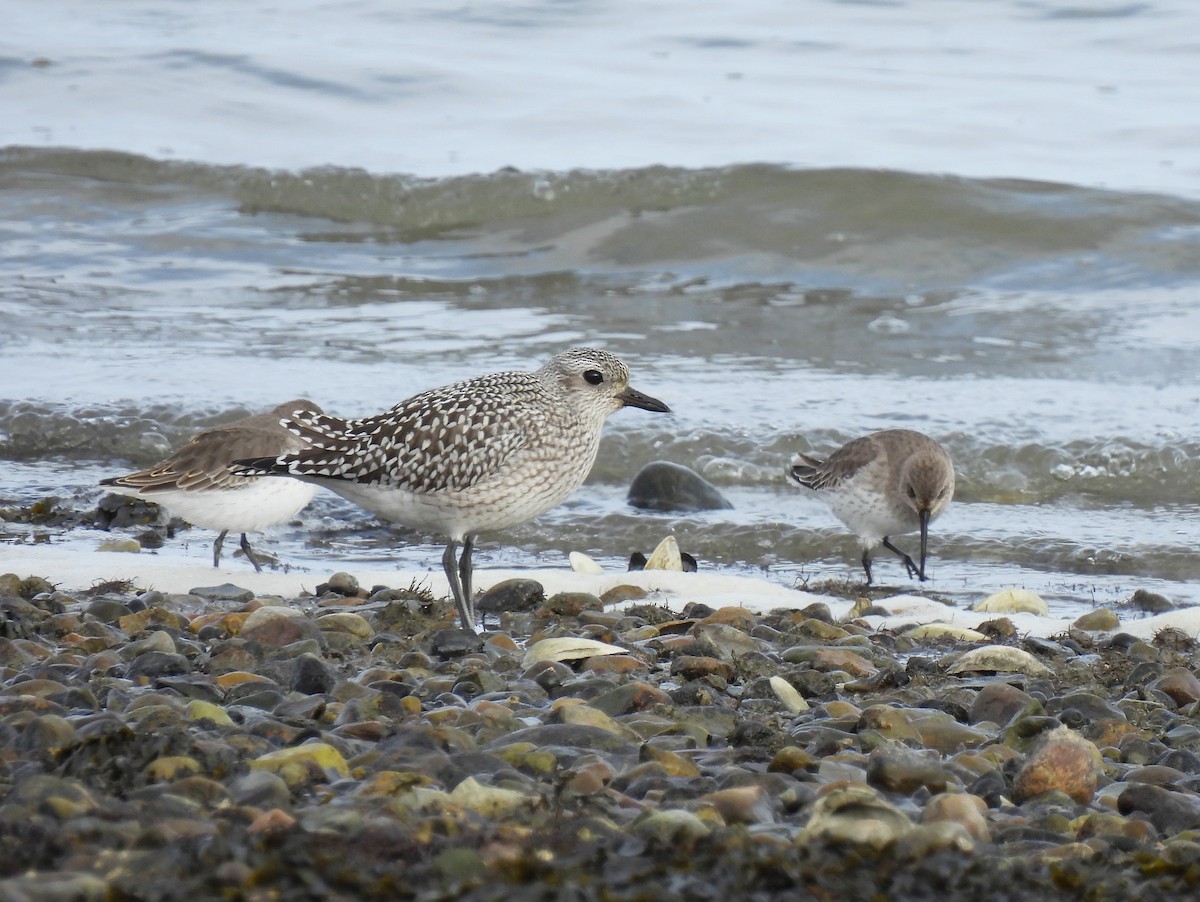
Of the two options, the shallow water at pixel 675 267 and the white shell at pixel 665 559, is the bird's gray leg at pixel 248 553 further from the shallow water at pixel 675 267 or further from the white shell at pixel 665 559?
the white shell at pixel 665 559

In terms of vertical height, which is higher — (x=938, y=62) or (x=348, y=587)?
(x=938, y=62)

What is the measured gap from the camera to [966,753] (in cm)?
426

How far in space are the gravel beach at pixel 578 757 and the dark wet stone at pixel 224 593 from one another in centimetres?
27

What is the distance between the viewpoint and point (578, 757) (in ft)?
13.3

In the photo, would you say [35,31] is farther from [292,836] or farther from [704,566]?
[292,836]

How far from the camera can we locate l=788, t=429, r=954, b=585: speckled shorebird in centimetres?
802

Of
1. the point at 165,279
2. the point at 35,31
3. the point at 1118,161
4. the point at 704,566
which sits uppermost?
the point at 35,31

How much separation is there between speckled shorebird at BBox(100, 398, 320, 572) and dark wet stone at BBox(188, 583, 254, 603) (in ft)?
2.65

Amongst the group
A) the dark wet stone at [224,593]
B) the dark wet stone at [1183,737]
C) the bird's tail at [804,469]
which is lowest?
the dark wet stone at [224,593]

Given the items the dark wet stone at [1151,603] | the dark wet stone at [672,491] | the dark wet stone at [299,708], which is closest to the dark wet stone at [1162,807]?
the dark wet stone at [299,708]

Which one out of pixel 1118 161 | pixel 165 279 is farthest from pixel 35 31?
pixel 1118 161

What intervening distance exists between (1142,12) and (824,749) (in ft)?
68.1

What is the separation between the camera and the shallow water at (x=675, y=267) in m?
9.33

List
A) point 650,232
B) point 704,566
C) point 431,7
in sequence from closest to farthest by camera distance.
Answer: point 704,566
point 650,232
point 431,7
